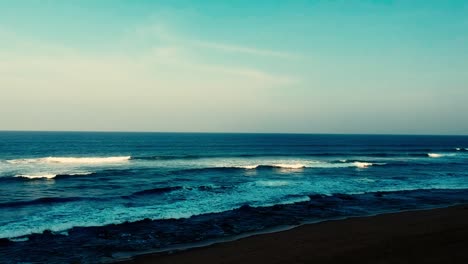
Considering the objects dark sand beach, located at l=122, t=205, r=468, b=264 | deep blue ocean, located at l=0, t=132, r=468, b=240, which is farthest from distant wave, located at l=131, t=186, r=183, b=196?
dark sand beach, located at l=122, t=205, r=468, b=264

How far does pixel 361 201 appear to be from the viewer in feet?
68.4

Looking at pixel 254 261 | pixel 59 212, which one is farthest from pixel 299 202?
pixel 59 212

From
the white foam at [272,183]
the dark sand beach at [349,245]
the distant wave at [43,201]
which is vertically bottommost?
the distant wave at [43,201]

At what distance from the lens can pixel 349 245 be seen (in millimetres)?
11727

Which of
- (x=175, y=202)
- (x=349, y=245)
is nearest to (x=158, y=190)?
(x=175, y=202)

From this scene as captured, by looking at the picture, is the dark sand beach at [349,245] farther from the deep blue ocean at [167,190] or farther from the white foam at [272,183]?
the white foam at [272,183]

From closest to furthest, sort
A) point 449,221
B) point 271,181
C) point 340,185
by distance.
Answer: point 449,221, point 340,185, point 271,181

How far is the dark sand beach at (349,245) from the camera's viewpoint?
10250 mm

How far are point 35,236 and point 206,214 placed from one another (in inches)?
301

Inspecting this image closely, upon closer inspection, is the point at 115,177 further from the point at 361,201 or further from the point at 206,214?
the point at 361,201

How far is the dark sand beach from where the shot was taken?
404 inches

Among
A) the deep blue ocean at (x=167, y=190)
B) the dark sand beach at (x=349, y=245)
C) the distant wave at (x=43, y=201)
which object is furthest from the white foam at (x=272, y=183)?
the distant wave at (x=43, y=201)

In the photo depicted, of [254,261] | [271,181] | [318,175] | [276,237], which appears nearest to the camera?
[254,261]

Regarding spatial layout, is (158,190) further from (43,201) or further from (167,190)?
(43,201)
